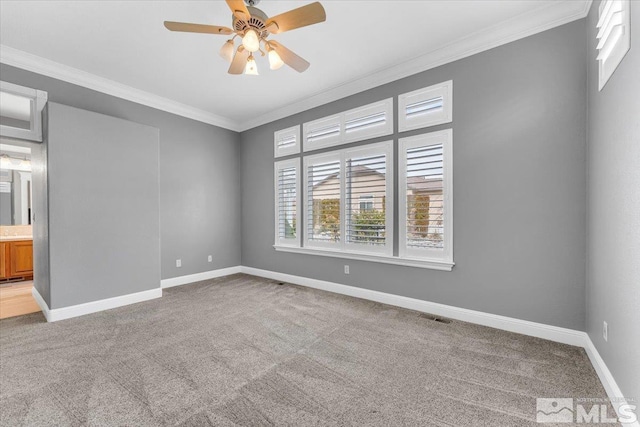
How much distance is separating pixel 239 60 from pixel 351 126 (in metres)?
1.97

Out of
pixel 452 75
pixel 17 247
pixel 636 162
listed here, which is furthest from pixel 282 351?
pixel 17 247

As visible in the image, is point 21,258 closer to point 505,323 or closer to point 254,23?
point 254,23

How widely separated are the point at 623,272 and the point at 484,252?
4.19 feet

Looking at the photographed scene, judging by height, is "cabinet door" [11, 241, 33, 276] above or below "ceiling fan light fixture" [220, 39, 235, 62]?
below

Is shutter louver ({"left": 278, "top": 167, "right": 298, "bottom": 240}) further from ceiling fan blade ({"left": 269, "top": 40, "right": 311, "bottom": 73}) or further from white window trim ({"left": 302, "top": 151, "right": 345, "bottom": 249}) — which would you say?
ceiling fan blade ({"left": 269, "top": 40, "right": 311, "bottom": 73})

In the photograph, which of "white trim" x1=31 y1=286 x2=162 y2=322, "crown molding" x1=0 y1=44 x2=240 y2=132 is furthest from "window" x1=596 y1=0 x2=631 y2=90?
"white trim" x1=31 y1=286 x2=162 y2=322

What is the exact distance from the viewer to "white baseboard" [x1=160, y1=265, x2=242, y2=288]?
4648 millimetres

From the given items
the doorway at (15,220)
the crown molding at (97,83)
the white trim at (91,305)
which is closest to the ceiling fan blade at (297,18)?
the crown molding at (97,83)

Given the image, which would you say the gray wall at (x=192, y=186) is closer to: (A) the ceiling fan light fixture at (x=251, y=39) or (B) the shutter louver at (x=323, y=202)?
(B) the shutter louver at (x=323, y=202)

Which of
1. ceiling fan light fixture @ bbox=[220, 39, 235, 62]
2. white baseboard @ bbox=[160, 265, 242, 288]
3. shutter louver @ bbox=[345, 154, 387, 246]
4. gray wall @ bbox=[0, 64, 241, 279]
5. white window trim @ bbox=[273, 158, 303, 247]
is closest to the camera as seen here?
ceiling fan light fixture @ bbox=[220, 39, 235, 62]

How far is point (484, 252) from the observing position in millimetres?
2967

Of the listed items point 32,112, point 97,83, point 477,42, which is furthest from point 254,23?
point 32,112

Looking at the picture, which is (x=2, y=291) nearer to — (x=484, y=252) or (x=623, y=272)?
(x=484, y=252)

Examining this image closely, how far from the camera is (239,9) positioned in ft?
6.38
